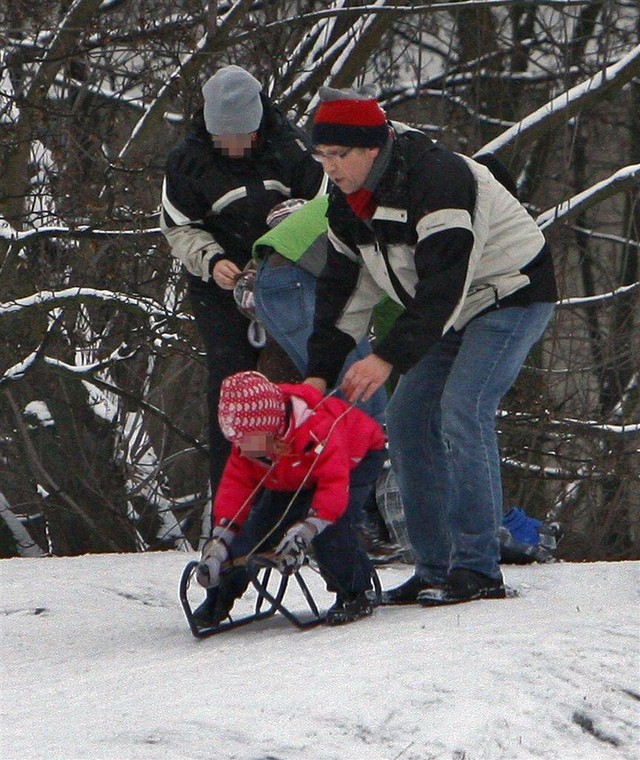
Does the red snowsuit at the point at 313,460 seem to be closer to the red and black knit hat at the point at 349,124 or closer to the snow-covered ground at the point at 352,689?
the snow-covered ground at the point at 352,689

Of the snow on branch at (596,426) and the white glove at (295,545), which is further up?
the white glove at (295,545)

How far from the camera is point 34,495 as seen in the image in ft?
28.7

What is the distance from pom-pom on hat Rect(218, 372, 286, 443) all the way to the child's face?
0.01 meters

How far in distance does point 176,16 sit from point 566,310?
3211mm

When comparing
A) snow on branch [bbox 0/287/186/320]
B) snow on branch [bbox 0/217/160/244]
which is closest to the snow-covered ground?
snow on branch [bbox 0/287/186/320]

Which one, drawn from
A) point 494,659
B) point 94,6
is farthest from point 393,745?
point 94,6

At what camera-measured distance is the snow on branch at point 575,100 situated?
8414mm

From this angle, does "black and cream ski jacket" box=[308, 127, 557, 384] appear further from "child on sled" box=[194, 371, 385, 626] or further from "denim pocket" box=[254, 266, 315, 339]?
"denim pocket" box=[254, 266, 315, 339]

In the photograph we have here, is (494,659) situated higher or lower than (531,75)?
lower

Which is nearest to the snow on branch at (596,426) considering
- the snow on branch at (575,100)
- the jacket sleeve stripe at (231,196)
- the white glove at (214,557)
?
the snow on branch at (575,100)

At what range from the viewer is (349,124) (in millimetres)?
3783

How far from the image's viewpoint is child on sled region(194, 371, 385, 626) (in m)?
3.84

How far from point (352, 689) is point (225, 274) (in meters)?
2.28

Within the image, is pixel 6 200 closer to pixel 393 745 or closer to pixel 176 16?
pixel 176 16
